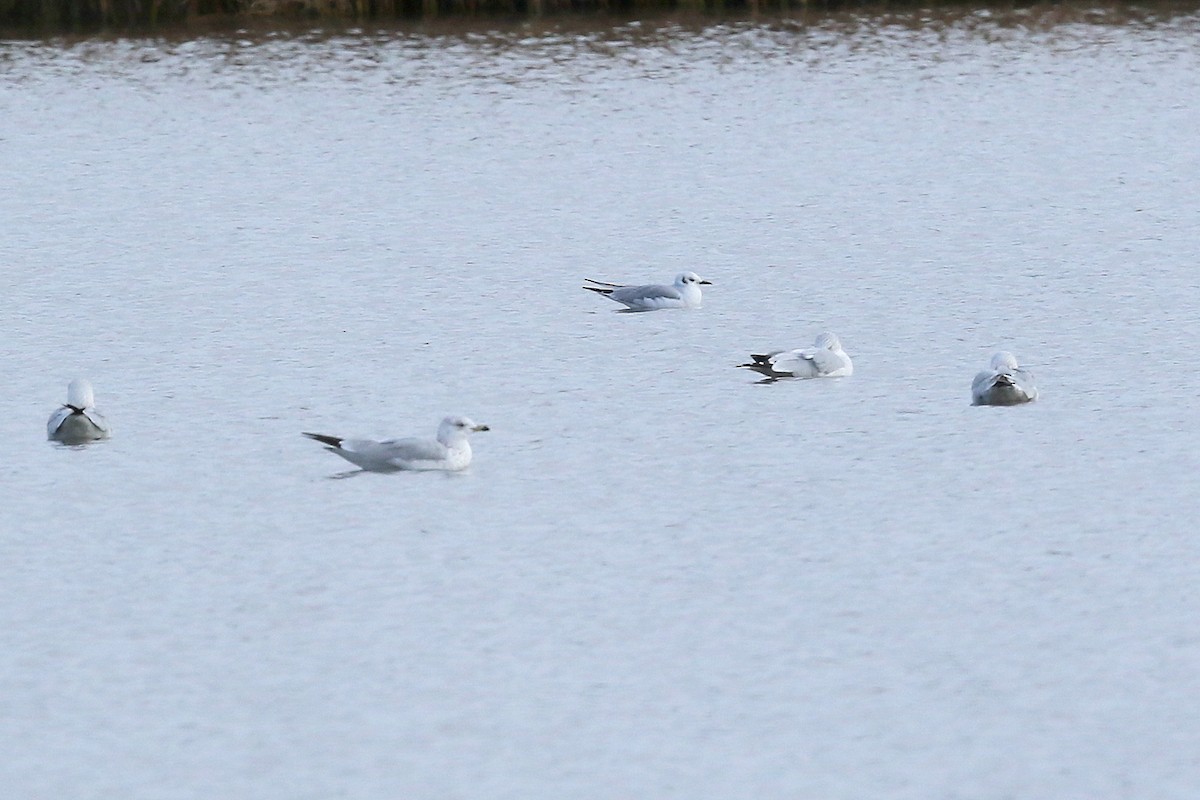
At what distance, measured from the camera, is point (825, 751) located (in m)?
7.11

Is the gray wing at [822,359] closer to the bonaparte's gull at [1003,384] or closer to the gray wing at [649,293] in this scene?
the bonaparte's gull at [1003,384]

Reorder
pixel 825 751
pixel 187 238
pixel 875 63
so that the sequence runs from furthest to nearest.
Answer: pixel 875 63, pixel 187 238, pixel 825 751

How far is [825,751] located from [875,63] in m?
24.5

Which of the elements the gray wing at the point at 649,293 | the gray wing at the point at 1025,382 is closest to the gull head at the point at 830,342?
the gray wing at the point at 1025,382

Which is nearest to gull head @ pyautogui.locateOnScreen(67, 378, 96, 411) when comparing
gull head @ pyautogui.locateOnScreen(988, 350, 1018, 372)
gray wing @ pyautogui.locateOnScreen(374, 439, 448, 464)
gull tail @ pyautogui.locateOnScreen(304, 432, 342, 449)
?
gull tail @ pyautogui.locateOnScreen(304, 432, 342, 449)

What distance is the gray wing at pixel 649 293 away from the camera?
607 inches

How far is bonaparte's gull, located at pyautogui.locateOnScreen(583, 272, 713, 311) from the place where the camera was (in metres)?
15.4

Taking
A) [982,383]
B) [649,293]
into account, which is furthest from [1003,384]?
[649,293]

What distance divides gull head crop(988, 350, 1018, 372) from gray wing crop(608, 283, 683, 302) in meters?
3.71

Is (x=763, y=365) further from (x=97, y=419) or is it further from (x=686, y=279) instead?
(x=97, y=419)

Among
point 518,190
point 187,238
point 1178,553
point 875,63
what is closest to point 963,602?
point 1178,553

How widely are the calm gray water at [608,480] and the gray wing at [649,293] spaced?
261 millimetres

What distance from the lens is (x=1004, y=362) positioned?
39.8 feet

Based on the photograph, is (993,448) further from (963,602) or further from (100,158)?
(100,158)
